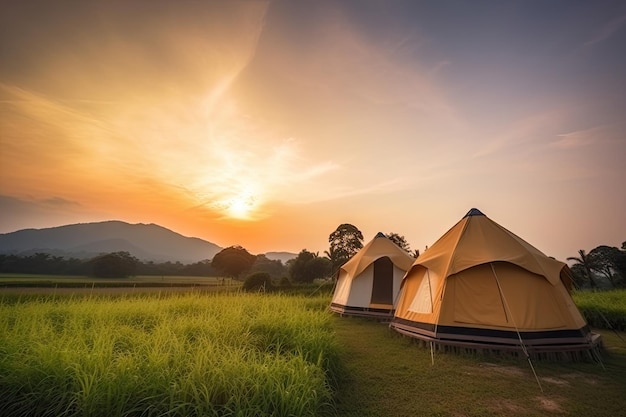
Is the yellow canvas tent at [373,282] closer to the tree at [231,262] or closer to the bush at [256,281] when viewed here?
the bush at [256,281]

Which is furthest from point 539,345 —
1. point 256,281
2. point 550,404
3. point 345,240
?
point 345,240

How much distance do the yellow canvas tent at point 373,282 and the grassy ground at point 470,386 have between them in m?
5.69

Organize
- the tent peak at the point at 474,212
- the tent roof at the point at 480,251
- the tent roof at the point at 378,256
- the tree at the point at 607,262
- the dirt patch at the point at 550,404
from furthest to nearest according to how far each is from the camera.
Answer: the tree at the point at 607,262, the tent roof at the point at 378,256, the tent peak at the point at 474,212, the tent roof at the point at 480,251, the dirt patch at the point at 550,404

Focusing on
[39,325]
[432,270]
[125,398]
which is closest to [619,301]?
[432,270]

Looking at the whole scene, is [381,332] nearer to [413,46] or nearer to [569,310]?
[569,310]

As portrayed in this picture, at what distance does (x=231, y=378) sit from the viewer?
3676mm

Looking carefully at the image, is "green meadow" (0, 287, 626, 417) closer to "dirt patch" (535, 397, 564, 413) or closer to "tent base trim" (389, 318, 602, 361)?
"dirt patch" (535, 397, 564, 413)

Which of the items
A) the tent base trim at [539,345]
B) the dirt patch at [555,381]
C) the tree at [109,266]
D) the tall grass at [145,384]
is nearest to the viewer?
the tall grass at [145,384]

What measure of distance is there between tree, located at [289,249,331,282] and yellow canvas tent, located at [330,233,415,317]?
94.0 feet

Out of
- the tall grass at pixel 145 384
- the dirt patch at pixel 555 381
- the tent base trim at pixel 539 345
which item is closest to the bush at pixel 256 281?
the tent base trim at pixel 539 345

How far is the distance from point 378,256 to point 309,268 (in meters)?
30.1

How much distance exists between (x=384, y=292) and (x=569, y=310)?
24.2 feet

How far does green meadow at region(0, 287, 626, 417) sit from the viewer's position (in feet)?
10.9

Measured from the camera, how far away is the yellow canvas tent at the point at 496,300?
22.5 ft
